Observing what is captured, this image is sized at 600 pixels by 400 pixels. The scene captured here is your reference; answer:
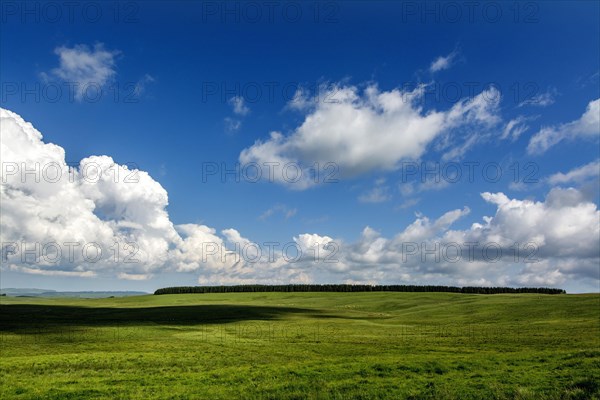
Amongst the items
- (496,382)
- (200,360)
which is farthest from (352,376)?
(200,360)

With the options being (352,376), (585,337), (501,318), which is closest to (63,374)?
(352,376)

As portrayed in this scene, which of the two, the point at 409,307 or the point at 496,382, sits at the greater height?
the point at 496,382

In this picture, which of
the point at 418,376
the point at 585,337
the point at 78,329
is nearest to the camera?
the point at 418,376

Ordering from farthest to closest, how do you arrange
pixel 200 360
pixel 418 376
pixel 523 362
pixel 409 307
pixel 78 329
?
pixel 409 307 < pixel 78 329 < pixel 200 360 < pixel 523 362 < pixel 418 376

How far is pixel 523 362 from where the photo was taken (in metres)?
28.7

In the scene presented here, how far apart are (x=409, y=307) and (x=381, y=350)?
79.7 metres

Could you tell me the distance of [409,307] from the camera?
115m

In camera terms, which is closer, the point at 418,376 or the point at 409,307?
the point at 418,376

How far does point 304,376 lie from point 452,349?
20.1 m

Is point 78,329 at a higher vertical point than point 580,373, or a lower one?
lower

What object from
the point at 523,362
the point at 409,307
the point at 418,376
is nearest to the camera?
the point at 418,376

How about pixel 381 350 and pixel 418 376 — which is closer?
pixel 418 376

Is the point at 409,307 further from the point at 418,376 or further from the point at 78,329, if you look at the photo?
the point at 418,376

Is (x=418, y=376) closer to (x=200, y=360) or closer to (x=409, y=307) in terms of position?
(x=200, y=360)
